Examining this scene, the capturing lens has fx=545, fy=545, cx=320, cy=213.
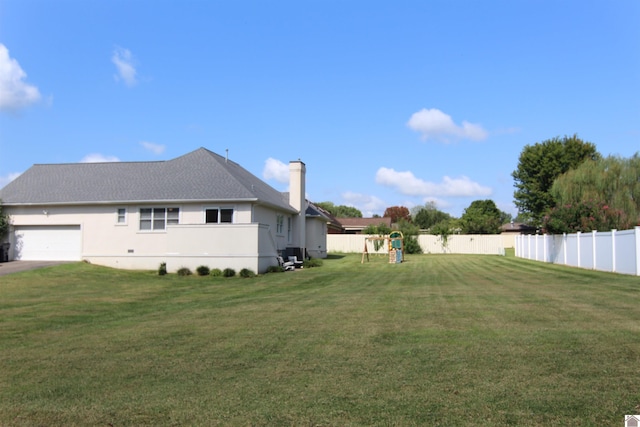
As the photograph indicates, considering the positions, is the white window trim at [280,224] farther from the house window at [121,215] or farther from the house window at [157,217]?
the house window at [121,215]

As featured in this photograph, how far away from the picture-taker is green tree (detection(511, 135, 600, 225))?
5478cm

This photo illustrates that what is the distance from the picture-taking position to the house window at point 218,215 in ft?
86.1

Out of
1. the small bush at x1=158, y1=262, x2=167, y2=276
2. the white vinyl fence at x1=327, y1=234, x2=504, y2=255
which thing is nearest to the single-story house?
the small bush at x1=158, y1=262, x2=167, y2=276

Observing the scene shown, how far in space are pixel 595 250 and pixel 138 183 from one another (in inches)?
866

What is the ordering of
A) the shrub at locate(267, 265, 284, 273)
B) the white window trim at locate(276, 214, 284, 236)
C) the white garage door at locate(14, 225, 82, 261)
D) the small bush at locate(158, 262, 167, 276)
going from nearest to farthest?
the small bush at locate(158, 262, 167, 276) < the shrub at locate(267, 265, 284, 273) < the white garage door at locate(14, 225, 82, 261) < the white window trim at locate(276, 214, 284, 236)

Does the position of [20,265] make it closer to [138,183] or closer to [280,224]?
[138,183]

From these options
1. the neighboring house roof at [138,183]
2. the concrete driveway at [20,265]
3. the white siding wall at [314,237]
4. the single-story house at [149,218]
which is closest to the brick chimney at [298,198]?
the neighboring house roof at [138,183]

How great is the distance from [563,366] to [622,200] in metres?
33.2

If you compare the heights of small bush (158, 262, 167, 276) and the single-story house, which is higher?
the single-story house

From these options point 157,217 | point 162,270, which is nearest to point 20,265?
point 157,217

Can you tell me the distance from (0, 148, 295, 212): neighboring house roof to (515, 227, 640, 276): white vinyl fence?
583 inches

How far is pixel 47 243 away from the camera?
27.5 meters

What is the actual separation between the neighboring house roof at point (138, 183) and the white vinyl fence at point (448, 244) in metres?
20.1

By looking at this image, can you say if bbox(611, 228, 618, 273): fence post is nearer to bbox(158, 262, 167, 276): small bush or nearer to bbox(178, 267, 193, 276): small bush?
bbox(178, 267, 193, 276): small bush
